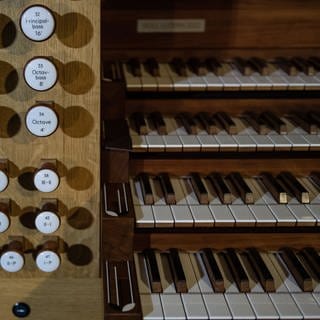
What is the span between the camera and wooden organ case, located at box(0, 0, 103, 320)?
1595 mm

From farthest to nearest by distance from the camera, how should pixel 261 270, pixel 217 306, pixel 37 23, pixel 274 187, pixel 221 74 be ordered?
1. pixel 221 74
2. pixel 274 187
3. pixel 261 270
4. pixel 217 306
5. pixel 37 23

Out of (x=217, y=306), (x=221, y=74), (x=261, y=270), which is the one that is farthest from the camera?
(x=221, y=74)

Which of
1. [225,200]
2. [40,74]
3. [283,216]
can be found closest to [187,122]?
[225,200]

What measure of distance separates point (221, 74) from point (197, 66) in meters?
0.08

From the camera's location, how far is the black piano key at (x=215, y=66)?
6.42 ft

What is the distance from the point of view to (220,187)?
1837 millimetres

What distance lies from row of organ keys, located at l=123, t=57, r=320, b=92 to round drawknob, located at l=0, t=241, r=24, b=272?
1.81 feet

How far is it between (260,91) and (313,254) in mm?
496

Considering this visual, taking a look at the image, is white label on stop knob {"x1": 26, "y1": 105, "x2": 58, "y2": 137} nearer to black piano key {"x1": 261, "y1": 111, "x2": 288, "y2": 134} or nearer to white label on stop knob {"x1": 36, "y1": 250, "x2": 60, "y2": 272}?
white label on stop knob {"x1": 36, "y1": 250, "x2": 60, "y2": 272}

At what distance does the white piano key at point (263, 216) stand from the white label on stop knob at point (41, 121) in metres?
0.58

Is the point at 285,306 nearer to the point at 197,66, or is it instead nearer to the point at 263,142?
the point at 263,142

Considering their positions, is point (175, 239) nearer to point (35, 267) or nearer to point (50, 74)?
point (35, 267)

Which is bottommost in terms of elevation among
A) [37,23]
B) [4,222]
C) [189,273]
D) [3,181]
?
[189,273]

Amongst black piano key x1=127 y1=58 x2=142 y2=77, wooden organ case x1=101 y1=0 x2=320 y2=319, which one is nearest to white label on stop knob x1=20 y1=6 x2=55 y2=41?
wooden organ case x1=101 y1=0 x2=320 y2=319
